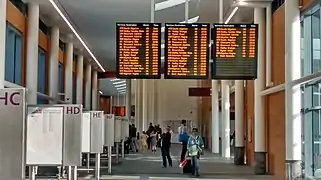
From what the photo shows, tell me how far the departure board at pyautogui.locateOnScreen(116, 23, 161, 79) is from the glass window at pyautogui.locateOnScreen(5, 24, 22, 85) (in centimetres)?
467

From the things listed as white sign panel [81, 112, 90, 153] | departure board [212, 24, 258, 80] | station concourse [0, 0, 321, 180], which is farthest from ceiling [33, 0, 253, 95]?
white sign panel [81, 112, 90, 153]

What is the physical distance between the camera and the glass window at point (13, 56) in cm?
1720

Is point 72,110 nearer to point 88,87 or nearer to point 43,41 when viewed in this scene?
point 43,41

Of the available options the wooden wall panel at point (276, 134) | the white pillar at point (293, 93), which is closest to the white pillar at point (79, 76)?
the wooden wall panel at point (276, 134)

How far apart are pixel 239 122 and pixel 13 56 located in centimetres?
914

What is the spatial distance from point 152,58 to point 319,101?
3986 mm

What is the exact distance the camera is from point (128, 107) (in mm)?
47219

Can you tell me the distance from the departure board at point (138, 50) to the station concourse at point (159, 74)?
0.02 m

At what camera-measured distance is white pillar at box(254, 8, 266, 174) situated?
1830cm

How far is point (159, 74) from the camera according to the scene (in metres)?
14.2

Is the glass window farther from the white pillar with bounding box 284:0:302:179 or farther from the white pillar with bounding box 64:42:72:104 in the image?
the white pillar with bounding box 284:0:302:179

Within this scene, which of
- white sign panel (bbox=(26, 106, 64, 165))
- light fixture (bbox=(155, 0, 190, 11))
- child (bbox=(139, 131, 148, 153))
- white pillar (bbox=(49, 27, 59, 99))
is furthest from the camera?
child (bbox=(139, 131, 148, 153))

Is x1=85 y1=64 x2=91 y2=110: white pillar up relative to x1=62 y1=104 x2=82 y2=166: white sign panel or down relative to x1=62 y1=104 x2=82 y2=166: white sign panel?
up

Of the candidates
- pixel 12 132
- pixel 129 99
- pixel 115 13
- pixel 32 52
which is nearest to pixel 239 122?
pixel 115 13
